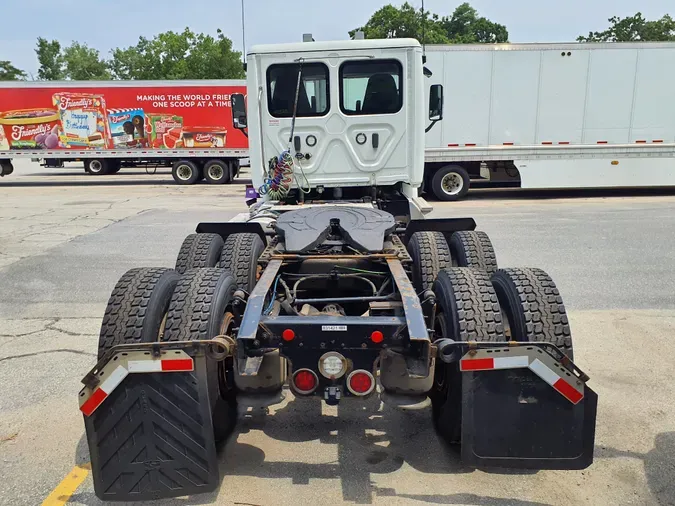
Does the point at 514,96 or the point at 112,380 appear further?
the point at 514,96

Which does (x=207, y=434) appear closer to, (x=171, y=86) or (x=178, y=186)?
(x=178, y=186)

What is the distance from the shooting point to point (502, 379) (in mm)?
2551

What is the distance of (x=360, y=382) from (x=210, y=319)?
2.81ft

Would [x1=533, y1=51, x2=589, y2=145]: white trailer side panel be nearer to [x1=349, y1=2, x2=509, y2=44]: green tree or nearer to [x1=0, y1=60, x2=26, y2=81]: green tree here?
[x1=349, y1=2, x2=509, y2=44]: green tree

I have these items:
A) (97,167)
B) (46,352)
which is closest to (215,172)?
(97,167)

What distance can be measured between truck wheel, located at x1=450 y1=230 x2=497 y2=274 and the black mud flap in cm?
265

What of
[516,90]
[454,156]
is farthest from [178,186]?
[516,90]

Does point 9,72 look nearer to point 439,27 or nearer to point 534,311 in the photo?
point 439,27

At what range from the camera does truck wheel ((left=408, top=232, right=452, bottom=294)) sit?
4.21 meters

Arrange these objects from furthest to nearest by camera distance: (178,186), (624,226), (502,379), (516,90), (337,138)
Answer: (178,186) < (516,90) < (624,226) < (337,138) < (502,379)

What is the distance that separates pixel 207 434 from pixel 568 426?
1720 mm

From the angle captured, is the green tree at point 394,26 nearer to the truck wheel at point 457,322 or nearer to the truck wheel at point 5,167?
the truck wheel at point 5,167

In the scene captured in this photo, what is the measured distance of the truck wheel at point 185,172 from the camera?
66.8ft

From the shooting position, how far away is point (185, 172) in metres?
20.5
